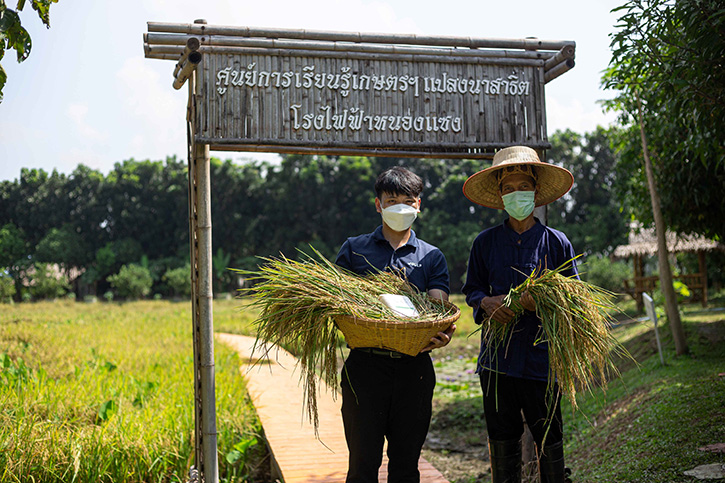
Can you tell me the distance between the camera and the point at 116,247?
3306 centimetres

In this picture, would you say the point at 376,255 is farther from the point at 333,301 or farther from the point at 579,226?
the point at 579,226

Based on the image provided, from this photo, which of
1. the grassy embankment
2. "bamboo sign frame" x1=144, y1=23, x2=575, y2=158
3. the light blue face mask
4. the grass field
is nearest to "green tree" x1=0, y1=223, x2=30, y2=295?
the grass field

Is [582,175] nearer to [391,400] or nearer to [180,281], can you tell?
[180,281]

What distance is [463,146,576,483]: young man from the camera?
2.42 metres

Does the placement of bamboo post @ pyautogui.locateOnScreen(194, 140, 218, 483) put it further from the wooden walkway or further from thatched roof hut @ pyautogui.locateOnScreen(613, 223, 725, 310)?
thatched roof hut @ pyautogui.locateOnScreen(613, 223, 725, 310)

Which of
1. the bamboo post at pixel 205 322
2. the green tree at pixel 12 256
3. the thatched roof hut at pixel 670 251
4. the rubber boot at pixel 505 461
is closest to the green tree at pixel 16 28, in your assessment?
the bamboo post at pixel 205 322

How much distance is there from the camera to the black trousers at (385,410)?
7.50 feet

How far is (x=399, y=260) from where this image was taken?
2.49 metres

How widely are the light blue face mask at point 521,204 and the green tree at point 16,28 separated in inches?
78.9

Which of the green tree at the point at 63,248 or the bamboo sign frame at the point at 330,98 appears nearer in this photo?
the bamboo sign frame at the point at 330,98

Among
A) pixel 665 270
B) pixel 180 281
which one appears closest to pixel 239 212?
pixel 180 281

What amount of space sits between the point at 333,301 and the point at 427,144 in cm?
131

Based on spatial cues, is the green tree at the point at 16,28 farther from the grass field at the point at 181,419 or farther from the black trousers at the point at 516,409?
the black trousers at the point at 516,409

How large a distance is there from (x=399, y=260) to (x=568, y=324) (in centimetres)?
68
